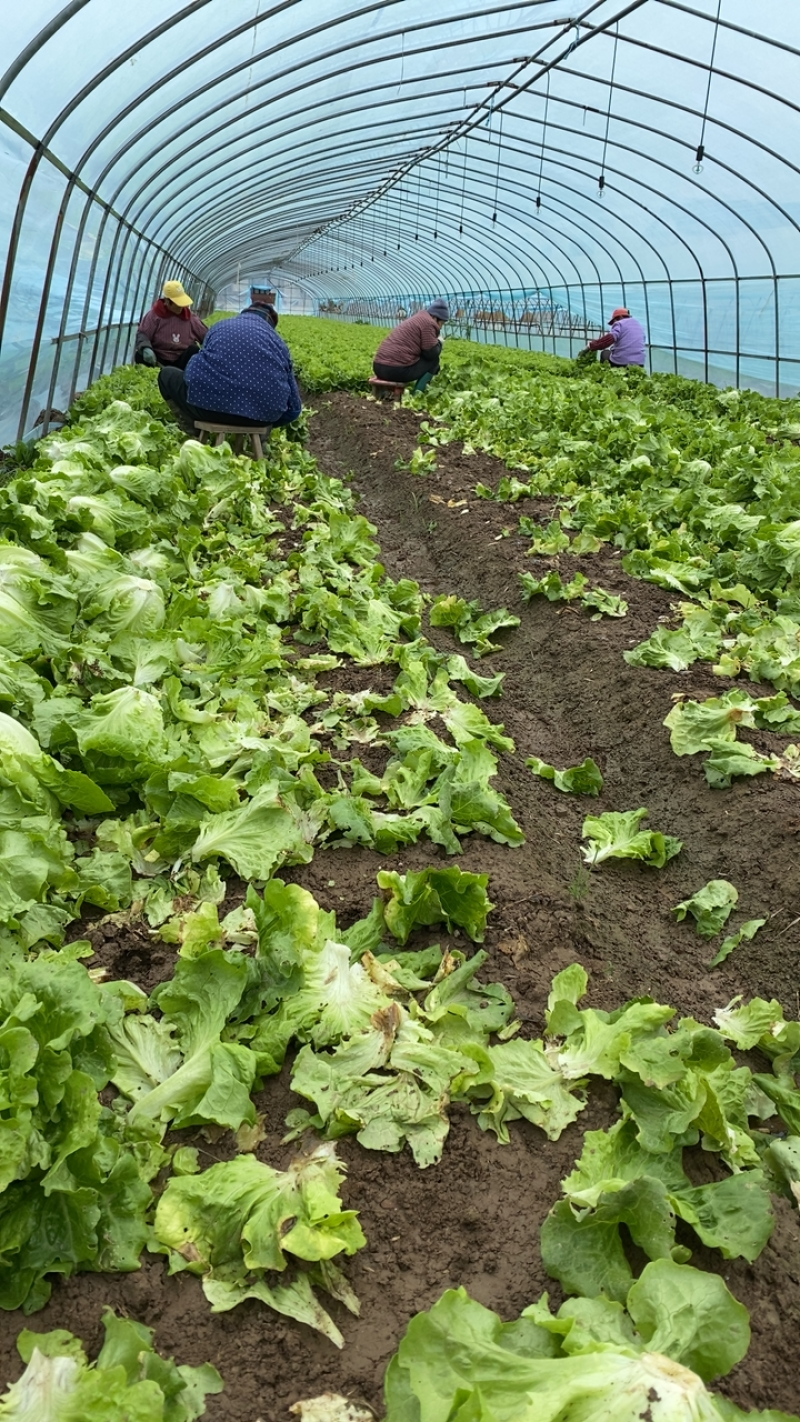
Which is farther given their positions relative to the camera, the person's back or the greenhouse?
the person's back

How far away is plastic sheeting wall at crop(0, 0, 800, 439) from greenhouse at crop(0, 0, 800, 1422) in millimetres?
191

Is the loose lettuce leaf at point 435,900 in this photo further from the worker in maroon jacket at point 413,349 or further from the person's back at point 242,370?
the worker in maroon jacket at point 413,349

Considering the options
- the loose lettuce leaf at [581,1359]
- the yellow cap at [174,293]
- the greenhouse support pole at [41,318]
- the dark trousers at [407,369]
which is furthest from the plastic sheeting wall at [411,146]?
the loose lettuce leaf at [581,1359]

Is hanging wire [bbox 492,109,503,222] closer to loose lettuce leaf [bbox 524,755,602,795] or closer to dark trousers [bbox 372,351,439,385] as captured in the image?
dark trousers [bbox 372,351,439,385]

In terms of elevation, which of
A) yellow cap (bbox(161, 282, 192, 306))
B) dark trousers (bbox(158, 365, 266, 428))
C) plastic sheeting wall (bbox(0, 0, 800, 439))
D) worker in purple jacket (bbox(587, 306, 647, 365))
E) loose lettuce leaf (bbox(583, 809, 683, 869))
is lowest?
loose lettuce leaf (bbox(583, 809, 683, 869))

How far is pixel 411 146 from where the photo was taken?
72.2ft

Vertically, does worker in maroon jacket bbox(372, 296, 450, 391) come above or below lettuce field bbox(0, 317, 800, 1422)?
above

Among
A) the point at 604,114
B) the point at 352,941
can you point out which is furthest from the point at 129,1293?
the point at 604,114

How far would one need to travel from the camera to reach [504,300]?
122ft

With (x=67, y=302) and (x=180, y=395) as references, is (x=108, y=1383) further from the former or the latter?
(x=67, y=302)

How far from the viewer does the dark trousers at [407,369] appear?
A: 54.2ft

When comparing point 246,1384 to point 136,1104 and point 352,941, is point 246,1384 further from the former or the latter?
point 352,941

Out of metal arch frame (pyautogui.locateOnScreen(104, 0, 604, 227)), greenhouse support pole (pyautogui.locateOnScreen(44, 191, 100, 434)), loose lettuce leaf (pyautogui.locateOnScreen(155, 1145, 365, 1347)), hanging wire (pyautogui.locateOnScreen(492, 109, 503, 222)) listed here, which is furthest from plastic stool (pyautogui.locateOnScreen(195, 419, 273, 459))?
hanging wire (pyautogui.locateOnScreen(492, 109, 503, 222))

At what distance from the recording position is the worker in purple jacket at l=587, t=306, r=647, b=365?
64.6 ft
